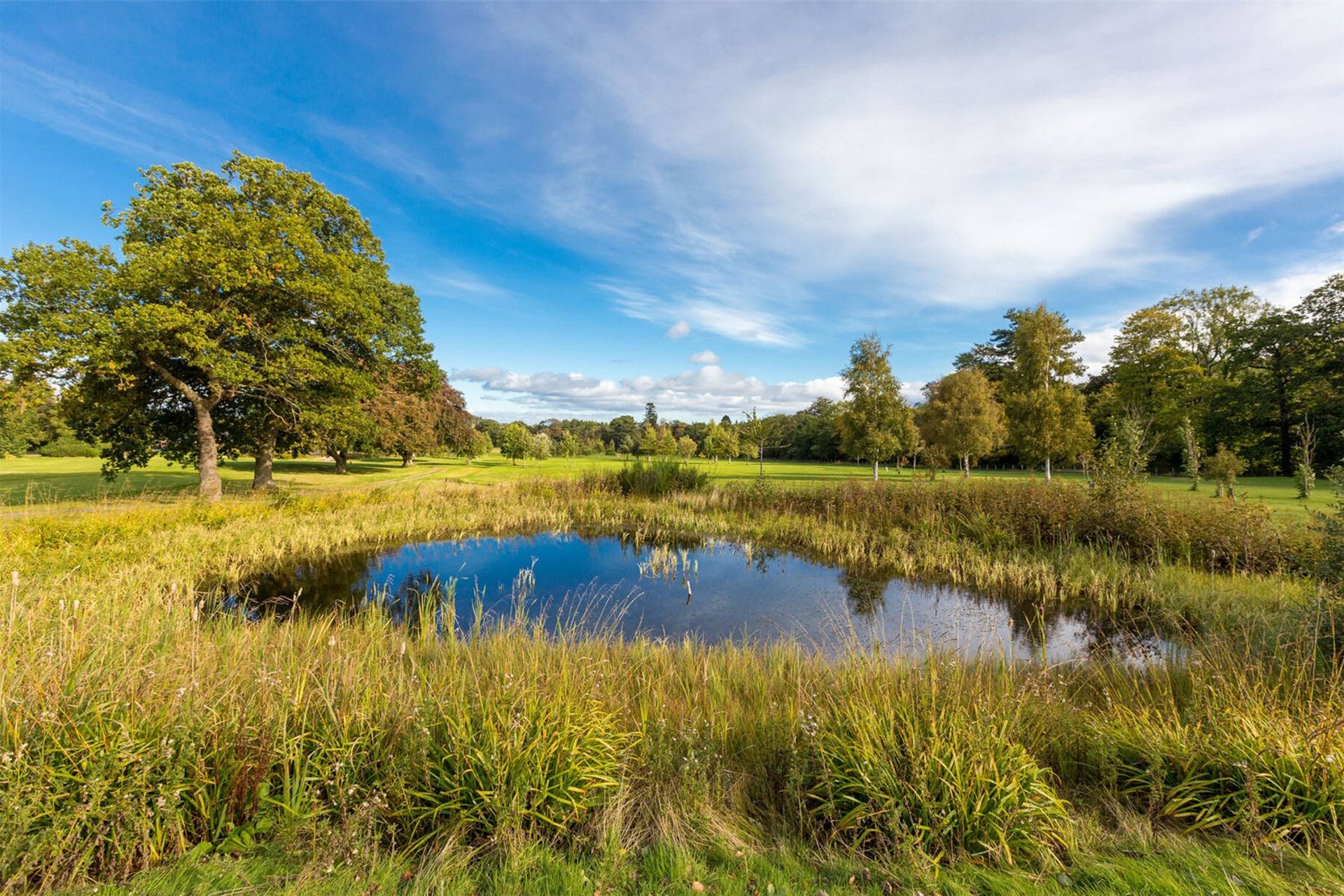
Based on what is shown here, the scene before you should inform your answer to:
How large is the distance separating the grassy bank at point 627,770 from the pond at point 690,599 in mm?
1139

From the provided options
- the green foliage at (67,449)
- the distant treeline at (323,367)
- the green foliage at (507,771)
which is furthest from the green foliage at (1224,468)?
the green foliage at (67,449)

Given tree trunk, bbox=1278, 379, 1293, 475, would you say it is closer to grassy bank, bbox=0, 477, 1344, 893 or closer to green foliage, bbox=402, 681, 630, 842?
grassy bank, bbox=0, 477, 1344, 893

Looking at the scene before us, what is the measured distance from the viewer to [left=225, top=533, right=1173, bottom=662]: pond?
263 inches

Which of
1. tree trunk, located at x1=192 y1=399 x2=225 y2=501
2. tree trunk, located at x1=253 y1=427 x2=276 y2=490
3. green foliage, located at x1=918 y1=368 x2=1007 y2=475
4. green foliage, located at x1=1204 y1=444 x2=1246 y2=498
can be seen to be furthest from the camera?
green foliage, located at x1=918 y1=368 x2=1007 y2=475

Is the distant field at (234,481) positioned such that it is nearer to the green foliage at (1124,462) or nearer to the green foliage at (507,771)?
the green foliage at (1124,462)

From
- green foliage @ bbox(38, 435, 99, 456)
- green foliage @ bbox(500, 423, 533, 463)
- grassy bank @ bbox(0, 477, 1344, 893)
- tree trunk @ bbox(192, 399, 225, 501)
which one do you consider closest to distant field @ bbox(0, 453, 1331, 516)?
tree trunk @ bbox(192, 399, 225, 501)

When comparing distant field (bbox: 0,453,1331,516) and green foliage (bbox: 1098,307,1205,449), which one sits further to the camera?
green foliage (bbox: 1098,307,1205,449)

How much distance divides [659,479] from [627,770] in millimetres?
16048

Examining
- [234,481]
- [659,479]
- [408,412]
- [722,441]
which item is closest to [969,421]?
[659,479]

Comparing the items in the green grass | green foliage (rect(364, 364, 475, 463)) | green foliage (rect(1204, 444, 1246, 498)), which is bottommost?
the green grass

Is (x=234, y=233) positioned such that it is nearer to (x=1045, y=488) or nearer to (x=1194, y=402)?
(x=1045, y=488)

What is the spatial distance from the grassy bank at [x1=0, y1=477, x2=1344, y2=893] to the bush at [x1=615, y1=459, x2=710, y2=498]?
14.2 meters

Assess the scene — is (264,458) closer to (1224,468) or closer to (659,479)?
(659,479)

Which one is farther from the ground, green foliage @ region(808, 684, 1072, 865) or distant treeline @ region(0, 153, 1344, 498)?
distant treeline @ region(0, 153, 1344, 498)
